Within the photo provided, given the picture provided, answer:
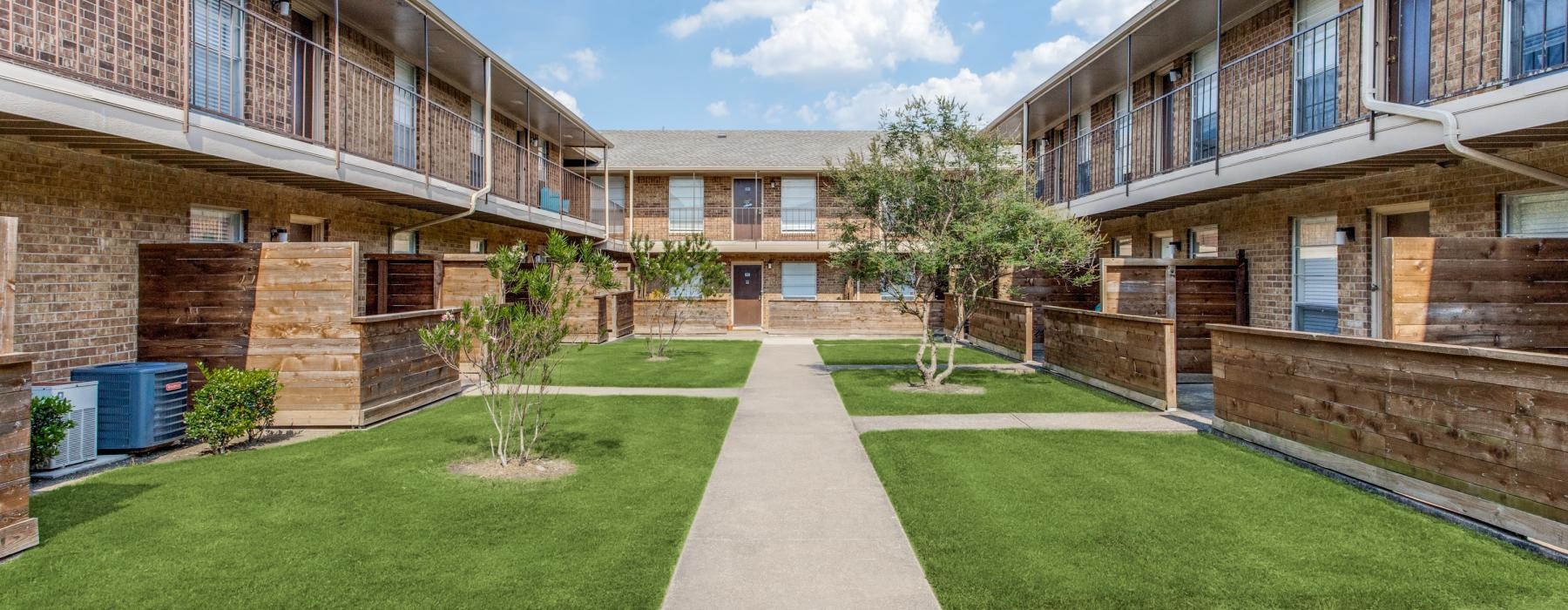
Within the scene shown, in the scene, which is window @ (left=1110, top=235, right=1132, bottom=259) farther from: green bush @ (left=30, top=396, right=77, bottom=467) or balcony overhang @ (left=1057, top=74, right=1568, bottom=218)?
green bush @ (left=30, top=396, right=77, bottom=467)

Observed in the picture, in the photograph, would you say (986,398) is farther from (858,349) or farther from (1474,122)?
(858,349)

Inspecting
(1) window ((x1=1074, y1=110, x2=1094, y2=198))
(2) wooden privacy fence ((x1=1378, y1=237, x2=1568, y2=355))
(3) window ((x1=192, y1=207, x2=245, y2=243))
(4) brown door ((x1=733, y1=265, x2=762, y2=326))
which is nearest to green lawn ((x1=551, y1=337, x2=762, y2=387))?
(3) window ((x1=192, y1=207, x2=245, y2=243))

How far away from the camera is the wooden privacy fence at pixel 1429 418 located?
169 inches

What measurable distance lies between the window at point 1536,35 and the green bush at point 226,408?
1196 centimetres

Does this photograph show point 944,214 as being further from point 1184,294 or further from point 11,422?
point 11,422

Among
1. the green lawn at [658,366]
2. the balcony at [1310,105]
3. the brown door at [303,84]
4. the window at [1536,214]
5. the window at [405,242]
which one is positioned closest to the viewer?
the balcony at [1310,105]

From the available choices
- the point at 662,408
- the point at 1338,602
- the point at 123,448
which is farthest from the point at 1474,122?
the point at 123,448

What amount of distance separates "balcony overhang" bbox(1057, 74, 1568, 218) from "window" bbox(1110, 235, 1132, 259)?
11.5 feet

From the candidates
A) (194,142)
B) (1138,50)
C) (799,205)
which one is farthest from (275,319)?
(799,205)

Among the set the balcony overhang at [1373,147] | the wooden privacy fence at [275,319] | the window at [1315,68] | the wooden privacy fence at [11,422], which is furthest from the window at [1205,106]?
the wooden privacy fence at [11,422]

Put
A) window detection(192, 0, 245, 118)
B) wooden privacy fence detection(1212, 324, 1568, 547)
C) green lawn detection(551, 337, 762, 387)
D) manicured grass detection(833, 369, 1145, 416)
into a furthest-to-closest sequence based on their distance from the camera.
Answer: green lawn detection(551, 337, 762, 387)
manicured grass detection(833, 369, 1145, 416)
window detection(192, 0, 245, 118)
wooden privacy fence detection(1212, 324, 1568, 547)

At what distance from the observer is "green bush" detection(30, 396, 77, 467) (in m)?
5.59

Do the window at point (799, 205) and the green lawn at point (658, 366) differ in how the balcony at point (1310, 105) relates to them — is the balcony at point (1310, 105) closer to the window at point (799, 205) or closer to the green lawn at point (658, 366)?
the green lawn at point (658, 366)

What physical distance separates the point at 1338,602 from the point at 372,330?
8.55 m
